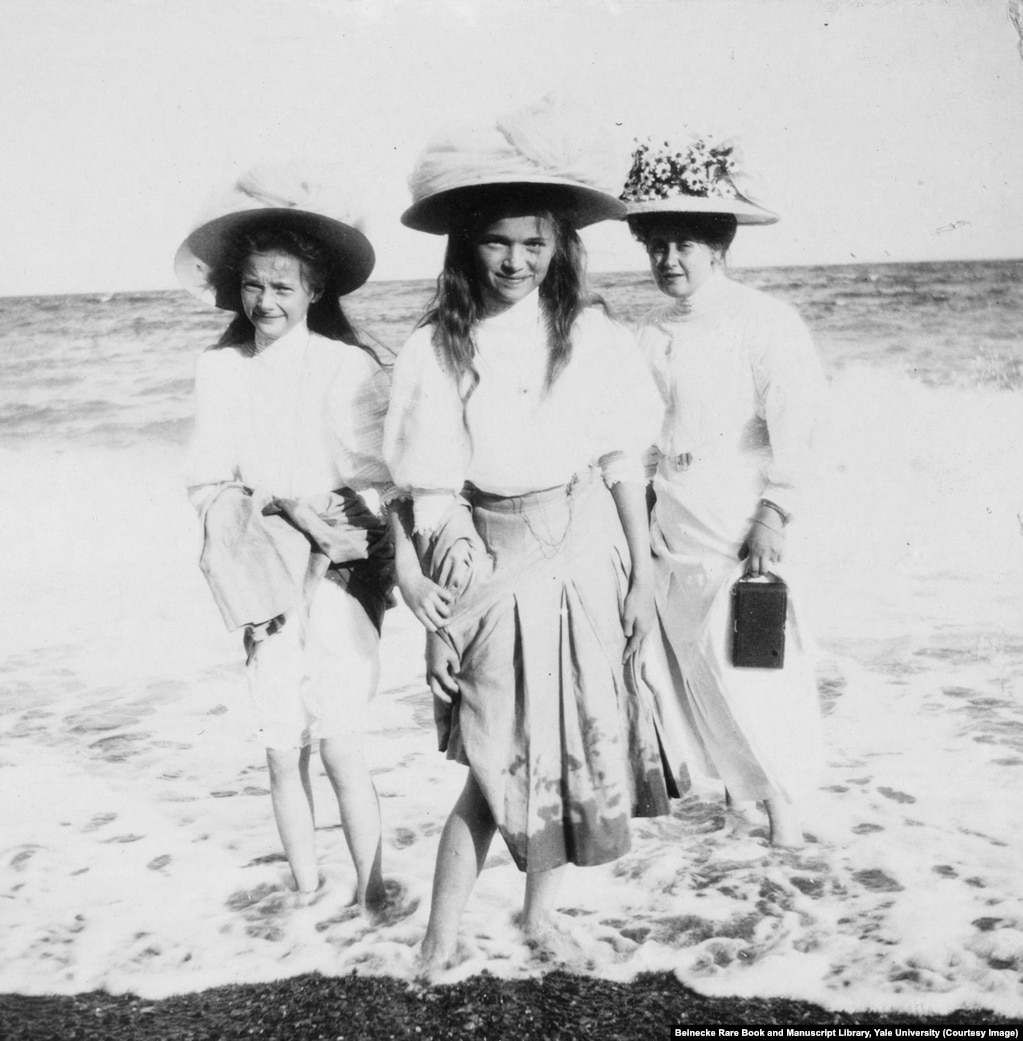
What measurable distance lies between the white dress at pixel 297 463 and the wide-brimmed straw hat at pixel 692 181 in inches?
33.2

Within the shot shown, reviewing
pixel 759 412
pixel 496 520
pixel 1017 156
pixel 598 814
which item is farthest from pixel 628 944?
pixel 1017 156

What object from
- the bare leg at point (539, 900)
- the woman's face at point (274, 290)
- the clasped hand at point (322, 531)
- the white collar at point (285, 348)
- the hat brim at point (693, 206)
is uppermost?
the hat brim at point (693, 206)

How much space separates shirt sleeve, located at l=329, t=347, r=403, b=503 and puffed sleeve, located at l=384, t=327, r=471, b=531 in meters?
0.24

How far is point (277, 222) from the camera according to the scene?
7.18 ft

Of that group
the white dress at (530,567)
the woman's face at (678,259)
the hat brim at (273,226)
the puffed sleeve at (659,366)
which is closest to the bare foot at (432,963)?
the white dress at (530,567)

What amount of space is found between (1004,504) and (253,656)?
3.15 meters

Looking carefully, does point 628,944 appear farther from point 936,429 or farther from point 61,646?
point 936,429

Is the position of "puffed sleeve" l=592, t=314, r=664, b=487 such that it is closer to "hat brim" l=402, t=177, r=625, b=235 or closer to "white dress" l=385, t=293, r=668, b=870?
"white dress" l=385, t=293, r=668, b=870

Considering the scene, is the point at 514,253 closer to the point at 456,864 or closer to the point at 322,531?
the point at 322,531

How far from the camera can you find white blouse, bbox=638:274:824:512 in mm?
2490

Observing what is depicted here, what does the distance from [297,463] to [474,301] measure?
2.03 feet

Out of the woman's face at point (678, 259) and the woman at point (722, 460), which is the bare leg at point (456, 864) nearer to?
the woman at point (722, 460)

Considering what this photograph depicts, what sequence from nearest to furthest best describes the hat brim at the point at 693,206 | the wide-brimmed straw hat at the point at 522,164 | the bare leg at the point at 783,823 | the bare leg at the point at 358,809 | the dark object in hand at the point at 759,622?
the wide-brimmed straw hat at the point at 522,164
the bare leg at the point at 358,809
the hat brim at the point at 693,206
the dark object in hand at the point at 759,622
the bare leg at the point at 783,823

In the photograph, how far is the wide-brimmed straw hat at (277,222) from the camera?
2.12 meters
